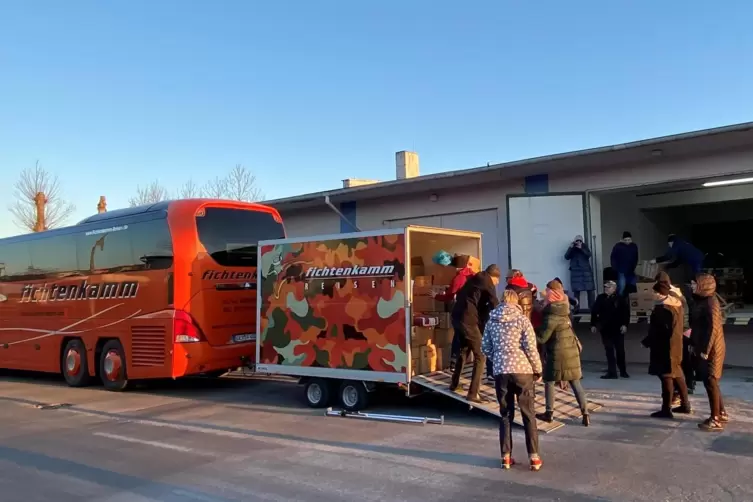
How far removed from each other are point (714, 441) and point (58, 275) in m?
12.2

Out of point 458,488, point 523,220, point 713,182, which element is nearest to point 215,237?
point 523,220

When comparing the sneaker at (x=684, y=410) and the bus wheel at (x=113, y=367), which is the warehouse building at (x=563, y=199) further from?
the bus wheel at (x=113, y=367)

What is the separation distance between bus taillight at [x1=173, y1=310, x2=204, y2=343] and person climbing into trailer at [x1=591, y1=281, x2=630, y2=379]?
280 inches

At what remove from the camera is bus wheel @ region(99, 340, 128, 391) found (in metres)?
11.8

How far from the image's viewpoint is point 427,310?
9.38 m

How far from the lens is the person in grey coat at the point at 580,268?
494 inches

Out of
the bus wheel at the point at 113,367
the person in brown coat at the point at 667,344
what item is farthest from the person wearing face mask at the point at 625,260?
the bus wheel at the point at 113,367

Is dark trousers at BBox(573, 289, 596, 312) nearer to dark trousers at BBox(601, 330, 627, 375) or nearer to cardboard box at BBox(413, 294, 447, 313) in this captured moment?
dark trousers at BBox(601, 330, 627, 375)

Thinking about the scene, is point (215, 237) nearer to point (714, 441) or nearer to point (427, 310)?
point (427, 310)

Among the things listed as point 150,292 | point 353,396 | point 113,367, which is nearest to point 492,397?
point 353,396

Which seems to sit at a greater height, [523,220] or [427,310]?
[523,220]

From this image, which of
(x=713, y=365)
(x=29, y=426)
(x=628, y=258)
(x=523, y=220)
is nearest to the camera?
(x=713, y=365)

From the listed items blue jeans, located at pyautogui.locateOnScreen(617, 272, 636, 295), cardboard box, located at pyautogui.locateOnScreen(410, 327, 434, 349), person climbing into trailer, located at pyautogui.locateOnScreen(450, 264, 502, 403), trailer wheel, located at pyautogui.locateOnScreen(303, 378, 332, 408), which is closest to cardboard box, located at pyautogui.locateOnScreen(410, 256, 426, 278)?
cardboard box, located at pyautogui.locateOnScreen(410, 327, 434, 349)

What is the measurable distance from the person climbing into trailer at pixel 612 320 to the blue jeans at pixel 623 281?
0.82 m
